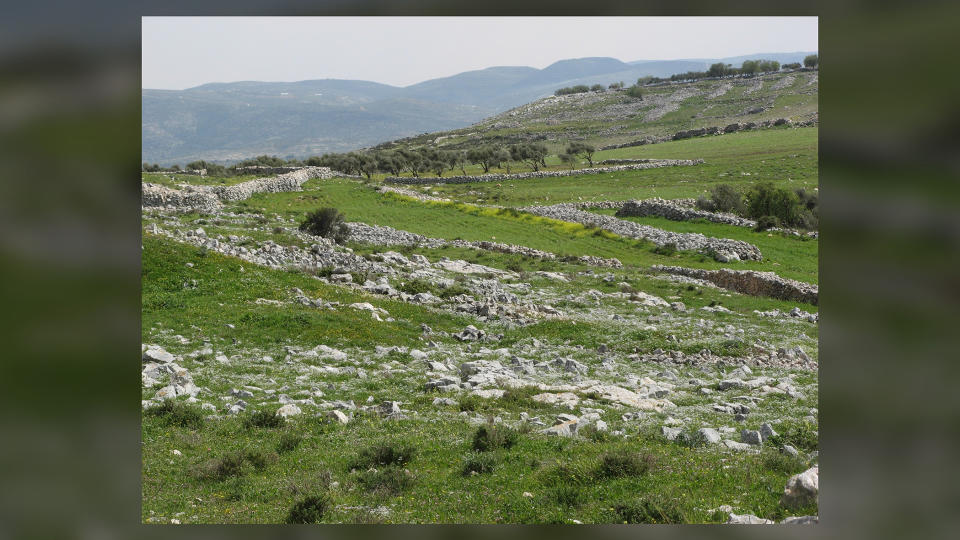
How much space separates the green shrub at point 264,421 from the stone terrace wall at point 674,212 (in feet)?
170

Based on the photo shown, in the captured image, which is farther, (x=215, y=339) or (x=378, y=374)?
(x=215, y=339)

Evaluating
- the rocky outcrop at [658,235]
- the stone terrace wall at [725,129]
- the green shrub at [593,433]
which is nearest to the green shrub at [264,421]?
the green shrub at [593,433]

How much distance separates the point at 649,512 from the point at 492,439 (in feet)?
13.8

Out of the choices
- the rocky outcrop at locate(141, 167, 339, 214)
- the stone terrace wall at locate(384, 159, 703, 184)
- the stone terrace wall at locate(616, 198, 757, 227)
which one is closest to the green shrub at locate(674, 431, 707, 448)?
the rocky outcrop at locate(141, 167, 339, 214)

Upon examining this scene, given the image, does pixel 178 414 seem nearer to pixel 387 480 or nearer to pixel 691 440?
pixel 387 480

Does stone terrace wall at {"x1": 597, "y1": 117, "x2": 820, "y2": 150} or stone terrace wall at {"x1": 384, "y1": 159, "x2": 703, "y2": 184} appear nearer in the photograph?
stone terrace wall at {"x1": 384, "y1": 159, "x2": 703, "y2": 184}

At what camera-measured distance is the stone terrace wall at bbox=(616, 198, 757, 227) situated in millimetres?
56656

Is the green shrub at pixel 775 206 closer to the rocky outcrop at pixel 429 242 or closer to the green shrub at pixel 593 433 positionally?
the rocky outcrop at pixel 429 242

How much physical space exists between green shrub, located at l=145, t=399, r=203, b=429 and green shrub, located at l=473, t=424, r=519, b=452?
5.80 m

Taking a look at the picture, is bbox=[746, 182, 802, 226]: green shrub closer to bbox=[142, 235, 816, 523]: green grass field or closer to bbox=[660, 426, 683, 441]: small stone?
bbox=[142, 235, 816, 523]: green grass field
